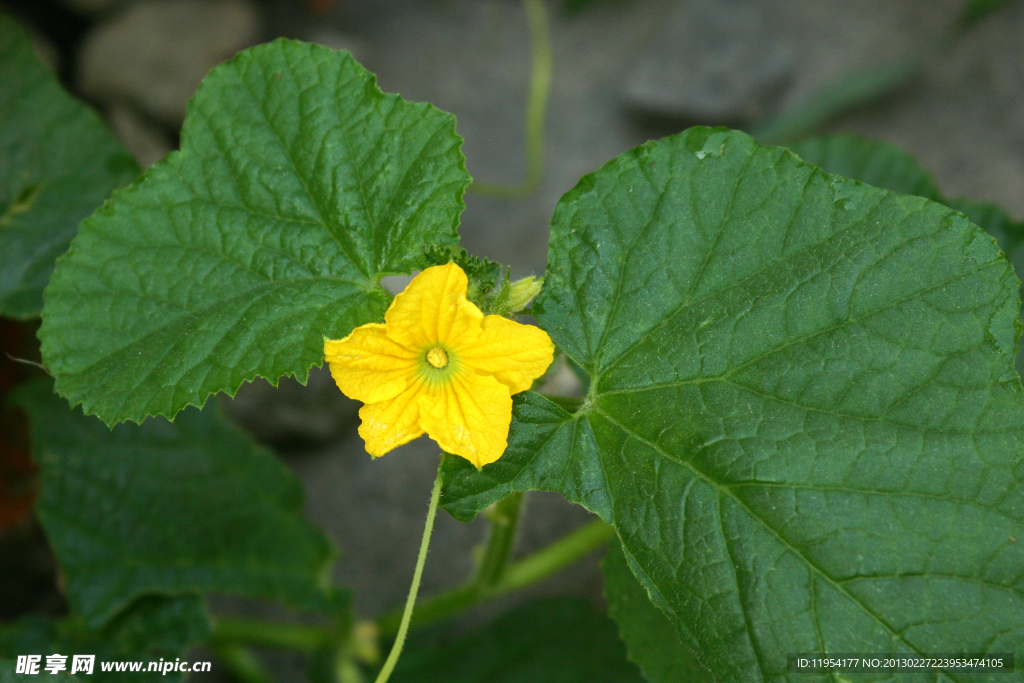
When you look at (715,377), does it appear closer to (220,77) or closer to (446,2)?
(220,77)

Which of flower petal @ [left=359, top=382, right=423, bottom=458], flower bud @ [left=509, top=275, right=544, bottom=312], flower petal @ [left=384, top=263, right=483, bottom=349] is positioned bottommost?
flower petal @ [left=359, top=382, right=423, bottom=458]

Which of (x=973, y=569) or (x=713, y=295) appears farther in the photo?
(x=713, y=295)

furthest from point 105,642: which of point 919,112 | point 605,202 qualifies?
point 919,112

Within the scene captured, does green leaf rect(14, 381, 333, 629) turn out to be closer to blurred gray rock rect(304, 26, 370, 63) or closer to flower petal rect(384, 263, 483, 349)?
flower petal rect(384, 263, 483, 349)

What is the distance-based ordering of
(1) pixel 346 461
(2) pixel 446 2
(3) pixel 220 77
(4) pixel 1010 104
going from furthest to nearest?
(2) pixel 446 2, (4) pixel 1010 104, (1) pixel 346 461, (3) pixel 220 77

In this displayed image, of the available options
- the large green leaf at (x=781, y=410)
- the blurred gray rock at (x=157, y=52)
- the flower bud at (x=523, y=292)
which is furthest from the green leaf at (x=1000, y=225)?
the blurred gray rock at (x=157, y=52)

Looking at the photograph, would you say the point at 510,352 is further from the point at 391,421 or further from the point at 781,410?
the point at 781,410

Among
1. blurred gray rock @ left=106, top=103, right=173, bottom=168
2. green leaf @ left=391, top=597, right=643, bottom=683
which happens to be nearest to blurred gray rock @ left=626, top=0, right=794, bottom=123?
blurred gray rock @ left=106, top=103, right=173, bottom=168
